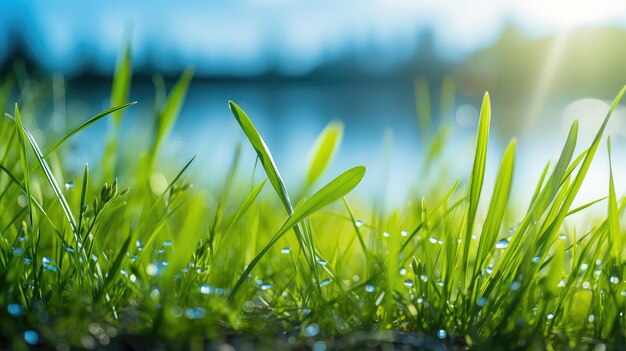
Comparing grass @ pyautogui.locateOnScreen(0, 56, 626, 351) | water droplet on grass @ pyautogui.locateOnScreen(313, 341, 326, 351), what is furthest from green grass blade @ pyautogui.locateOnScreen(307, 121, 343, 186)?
water droplet on grass @ pyautogui.locateOnScreen(313, 341, 326, 351)

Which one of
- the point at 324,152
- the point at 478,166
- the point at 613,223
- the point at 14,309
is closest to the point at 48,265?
the point at 14,309

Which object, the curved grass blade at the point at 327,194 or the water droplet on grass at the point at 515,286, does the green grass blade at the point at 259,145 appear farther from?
the water droplet on grass at the point at 515,286

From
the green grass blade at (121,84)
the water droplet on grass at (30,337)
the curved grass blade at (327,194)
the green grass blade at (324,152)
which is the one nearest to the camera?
the water droplet on grass at (30,337)

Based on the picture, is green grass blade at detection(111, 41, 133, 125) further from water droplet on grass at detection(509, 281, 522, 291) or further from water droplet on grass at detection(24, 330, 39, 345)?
water droplet on grass at detection(509, 281, 522, 291)

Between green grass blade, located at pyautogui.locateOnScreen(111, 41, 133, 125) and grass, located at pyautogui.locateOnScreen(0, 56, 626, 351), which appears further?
green grass blade, located at pyautogui.locateOnScreen(111, 41, 133, 125)

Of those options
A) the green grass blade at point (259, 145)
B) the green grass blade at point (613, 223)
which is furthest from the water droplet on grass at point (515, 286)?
the green grass blade at point (259, 145)

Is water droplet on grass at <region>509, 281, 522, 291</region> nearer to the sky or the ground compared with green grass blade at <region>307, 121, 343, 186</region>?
nearer to the ground

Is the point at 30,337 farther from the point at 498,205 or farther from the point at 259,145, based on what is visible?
the point at 498,205

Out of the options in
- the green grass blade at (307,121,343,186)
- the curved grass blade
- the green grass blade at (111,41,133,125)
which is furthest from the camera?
the green grass blade at (111,41,133,125)

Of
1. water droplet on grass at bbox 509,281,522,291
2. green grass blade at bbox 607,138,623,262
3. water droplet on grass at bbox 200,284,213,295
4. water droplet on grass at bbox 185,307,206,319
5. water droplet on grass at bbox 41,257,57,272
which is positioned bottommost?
water droplet on grass at bbox 41,257,57,272
